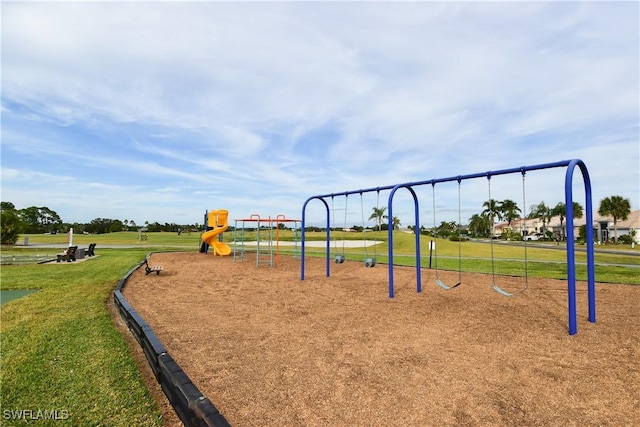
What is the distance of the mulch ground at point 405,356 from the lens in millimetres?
3117

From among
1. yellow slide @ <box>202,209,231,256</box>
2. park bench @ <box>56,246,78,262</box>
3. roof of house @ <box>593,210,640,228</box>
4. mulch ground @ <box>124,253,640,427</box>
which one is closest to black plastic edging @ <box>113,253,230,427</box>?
mulch ground @ <box>124,253,640,427</box>

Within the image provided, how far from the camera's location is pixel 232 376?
3.81 metres

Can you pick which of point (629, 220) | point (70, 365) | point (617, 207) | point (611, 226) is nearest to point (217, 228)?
point (70, 365)

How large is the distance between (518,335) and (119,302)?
684 cm

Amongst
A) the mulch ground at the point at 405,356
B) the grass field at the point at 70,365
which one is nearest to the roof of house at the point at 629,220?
the mulch ground at the point at 405,356

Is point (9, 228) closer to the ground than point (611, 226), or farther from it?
closer to the ground

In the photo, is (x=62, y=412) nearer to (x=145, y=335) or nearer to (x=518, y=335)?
(x=145, y=335)

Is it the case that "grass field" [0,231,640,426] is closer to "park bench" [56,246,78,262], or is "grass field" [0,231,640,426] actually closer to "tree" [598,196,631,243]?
"park bench" [56,246,78,262]

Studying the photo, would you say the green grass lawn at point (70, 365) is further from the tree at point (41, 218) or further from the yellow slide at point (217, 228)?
the tree at point (41, 218)

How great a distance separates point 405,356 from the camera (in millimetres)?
4379

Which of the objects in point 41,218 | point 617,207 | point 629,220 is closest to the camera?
point 617,207

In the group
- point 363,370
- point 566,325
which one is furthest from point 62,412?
point 566,325

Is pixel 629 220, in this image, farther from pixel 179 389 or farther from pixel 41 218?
pixel 41 218

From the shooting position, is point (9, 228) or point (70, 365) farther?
point (9, 228)
